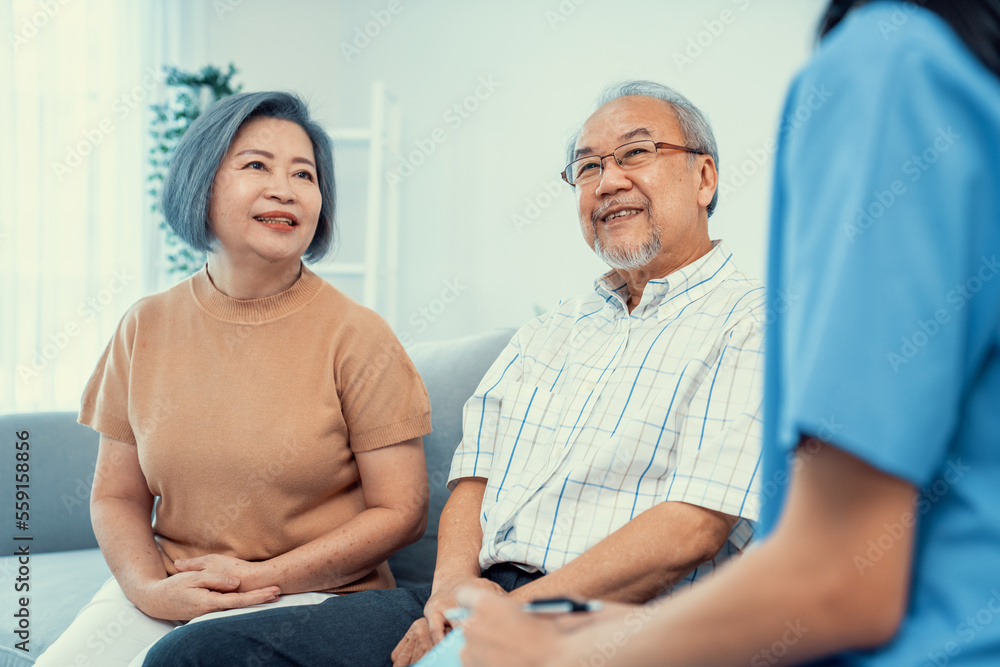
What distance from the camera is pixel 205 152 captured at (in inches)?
57.8

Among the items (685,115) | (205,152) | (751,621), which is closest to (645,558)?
(751,621)

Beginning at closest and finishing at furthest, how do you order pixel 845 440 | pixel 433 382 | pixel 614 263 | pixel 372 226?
1. pixel 845 440
2. pixel 614 263
3. pixel 433 382
4. pixel 372 226

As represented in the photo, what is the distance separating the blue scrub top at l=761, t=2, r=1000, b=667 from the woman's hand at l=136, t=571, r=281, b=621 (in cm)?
110

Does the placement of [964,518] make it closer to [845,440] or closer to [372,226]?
[845,440]

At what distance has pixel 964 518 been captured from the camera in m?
0.44

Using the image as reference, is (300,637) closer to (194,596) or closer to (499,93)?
(194,596)

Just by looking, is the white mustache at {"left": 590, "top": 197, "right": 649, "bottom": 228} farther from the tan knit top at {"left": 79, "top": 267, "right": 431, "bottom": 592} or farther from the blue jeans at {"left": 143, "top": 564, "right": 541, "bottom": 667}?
the blue jeans at {"left": 143, "top": 564, "right": 541, "bottom": 667}

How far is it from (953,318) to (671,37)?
11.4 feet

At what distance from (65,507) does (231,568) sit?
35.0 inches

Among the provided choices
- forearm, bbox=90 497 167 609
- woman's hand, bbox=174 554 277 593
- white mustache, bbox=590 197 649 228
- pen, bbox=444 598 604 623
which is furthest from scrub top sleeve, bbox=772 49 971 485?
forearm, bbox=90 497 167 609

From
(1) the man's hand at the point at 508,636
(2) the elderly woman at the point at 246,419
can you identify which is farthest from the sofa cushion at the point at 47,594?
(1) the man's hand at the point at 508,636

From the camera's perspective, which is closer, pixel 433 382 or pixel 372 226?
pixel 433 382

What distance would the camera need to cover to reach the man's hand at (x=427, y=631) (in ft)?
3.59

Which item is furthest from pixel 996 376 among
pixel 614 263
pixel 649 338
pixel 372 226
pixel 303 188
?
pixel 372 226
